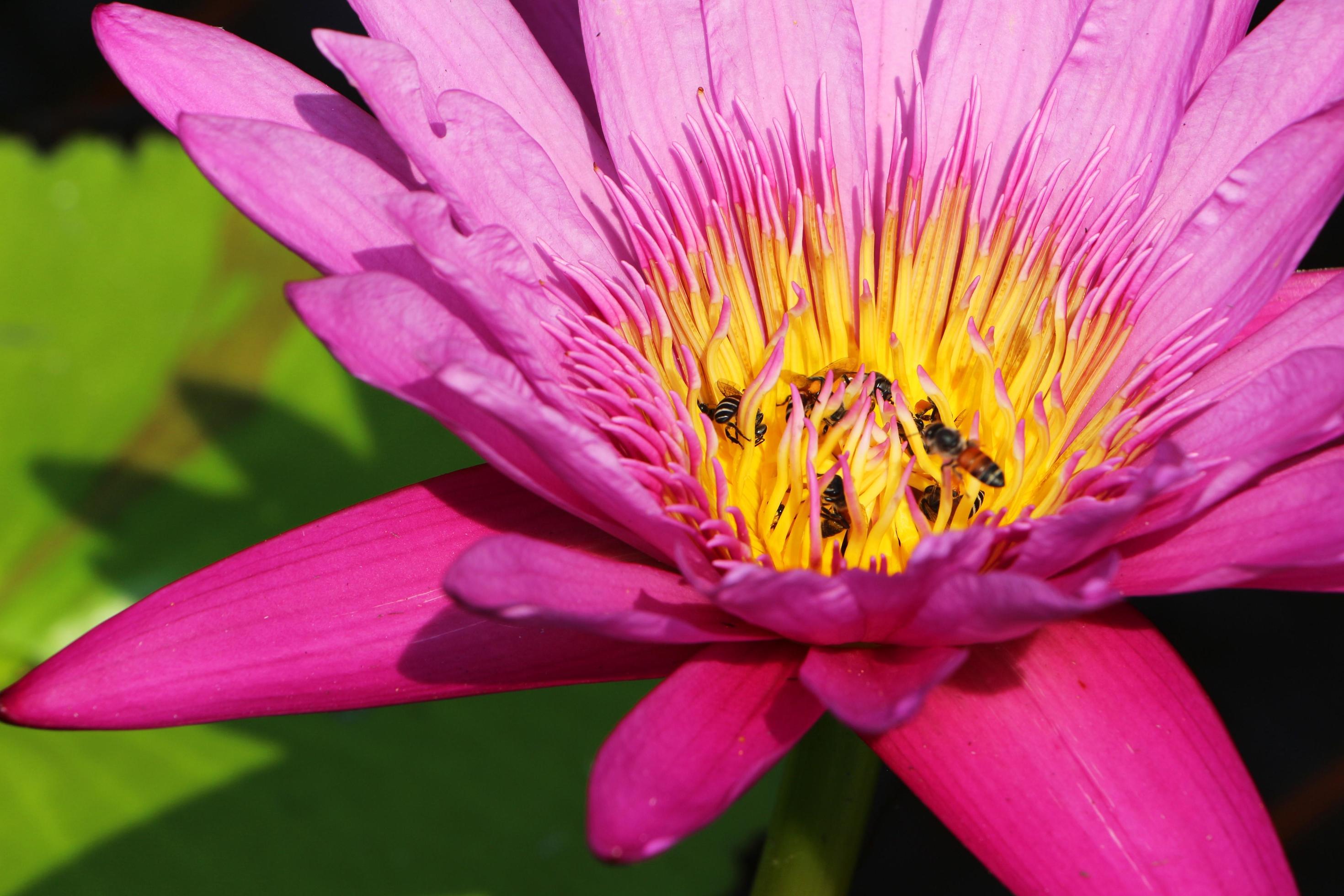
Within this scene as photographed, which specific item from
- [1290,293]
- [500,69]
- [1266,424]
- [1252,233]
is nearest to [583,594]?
[1266,424]

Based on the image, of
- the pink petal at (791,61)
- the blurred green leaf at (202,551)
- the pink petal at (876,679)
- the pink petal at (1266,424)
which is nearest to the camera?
the pink petal at (876,679)

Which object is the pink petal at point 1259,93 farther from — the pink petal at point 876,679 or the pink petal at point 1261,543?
the pink petal at point 876,679

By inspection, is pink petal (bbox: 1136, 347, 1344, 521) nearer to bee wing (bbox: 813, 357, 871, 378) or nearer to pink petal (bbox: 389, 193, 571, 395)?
bee wing (bbox: 813, 357, 871, 378)

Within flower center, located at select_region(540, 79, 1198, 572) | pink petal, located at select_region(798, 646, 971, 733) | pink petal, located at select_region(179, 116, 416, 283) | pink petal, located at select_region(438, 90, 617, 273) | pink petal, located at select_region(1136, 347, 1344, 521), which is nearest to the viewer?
pink petal, located at select_region(798, 646, 971, 733)

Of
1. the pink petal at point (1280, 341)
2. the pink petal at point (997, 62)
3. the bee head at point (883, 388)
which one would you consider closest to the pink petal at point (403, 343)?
the bee head at point (883, 388)

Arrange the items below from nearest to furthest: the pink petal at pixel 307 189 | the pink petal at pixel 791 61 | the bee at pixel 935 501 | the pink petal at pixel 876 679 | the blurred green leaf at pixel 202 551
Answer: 1. the pink petal at pixel 876 679
2. the pink petal at pixel 307 189
3. the bee at pixel 935 501
4. the pink petal at pixel 791 61
5. the blurred green leaf at pixel 202 551

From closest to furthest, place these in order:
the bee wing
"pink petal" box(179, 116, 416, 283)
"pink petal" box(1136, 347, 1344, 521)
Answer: "pink petal" box(1136, 347, 1344, 521)
"pink petal" box(179, 116, 416, 283)
the bee wing

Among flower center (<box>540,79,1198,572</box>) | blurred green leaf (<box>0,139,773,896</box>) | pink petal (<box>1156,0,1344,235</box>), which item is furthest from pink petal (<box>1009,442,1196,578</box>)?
blurred green leaf (<box>0,139,773,896</box>)
